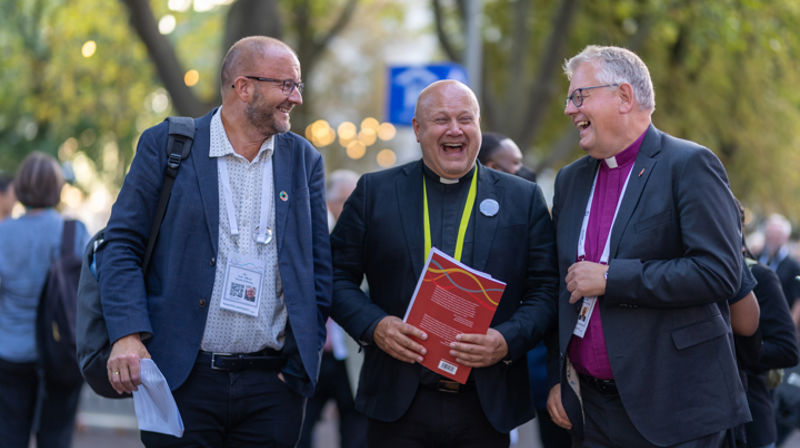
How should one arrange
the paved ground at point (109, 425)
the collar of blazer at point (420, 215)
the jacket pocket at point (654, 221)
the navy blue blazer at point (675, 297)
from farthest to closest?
the paved ground at point (109, 425)
the collar of blazer at point (420, 215)
the jacket pocket at point (654, 221)
the navy blue blazer at point (675, 297)

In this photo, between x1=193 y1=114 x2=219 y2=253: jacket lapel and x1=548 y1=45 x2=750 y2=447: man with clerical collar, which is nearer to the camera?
x1=548 y1=45 x2=750 y2=447: man with clerical collar

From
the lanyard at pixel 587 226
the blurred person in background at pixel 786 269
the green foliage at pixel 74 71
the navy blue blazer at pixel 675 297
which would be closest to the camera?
the navy blue blazer at pixel 675 297

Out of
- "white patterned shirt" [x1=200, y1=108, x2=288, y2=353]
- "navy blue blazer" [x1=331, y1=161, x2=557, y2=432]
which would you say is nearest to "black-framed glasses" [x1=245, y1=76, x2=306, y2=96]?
"white patterned shirt" [x1=200, y1=108, x2=288, y2=353]

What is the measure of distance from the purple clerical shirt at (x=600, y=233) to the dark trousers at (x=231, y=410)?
3.99ft

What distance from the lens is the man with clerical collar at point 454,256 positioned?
3715 mm

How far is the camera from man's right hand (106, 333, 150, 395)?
10.9 ft

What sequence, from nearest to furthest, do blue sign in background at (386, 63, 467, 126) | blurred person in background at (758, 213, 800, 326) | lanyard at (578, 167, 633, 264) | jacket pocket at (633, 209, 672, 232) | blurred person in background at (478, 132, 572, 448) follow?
jacket pocket at (633, 209, 672, 232)
lanyard at (578, 167, 633, 264)
blurred person in background at (478, 132, 572, 448)
blurred person in background at (758, 213, 800, 326)
blue sign in background at (386, 63, 467, 126)

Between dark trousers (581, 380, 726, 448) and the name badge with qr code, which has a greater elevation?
the name badge with qr code

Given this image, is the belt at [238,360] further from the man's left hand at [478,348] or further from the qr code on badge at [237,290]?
the man's left hand at [478,348]

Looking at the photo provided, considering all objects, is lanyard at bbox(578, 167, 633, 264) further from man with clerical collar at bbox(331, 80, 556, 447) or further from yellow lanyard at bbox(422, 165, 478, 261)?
yellow lanyard at bbox(422, 165, 478, 261)

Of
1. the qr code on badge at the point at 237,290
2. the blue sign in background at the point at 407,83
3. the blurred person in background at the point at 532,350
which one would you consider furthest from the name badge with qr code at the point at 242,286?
the blue sign in background at the point at 407,83

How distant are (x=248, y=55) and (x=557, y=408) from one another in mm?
1944

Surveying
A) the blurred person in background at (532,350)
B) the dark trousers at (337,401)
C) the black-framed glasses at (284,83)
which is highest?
the black-framed glasses at (284,83)

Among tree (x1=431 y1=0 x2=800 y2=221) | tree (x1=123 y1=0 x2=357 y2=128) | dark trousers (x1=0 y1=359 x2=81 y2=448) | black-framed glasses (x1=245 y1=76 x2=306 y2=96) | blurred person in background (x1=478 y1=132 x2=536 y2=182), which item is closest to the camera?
black-framed glasses (x1=245 y1=76 x2=306 y2=96)
